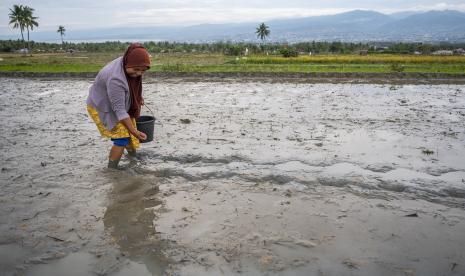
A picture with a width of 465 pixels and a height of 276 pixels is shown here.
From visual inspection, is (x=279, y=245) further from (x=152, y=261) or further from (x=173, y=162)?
(x=173, y=162)

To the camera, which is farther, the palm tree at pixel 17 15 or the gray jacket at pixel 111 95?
the palm tree at pixel 17 15

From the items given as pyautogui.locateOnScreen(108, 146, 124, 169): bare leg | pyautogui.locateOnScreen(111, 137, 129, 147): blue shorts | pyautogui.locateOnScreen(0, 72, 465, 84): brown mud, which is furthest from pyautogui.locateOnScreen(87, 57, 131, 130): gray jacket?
pyautogui.locateOnScreen(0, 72, 465, 84): brown mud

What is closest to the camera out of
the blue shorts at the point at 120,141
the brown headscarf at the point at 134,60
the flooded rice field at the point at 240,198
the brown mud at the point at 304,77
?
the flooded rice field at the point at 240,198

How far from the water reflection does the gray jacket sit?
0.74 meters

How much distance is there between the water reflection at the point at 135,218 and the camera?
111 inches

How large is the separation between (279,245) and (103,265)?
4.62 ft

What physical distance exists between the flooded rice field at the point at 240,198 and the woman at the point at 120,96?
602 mm

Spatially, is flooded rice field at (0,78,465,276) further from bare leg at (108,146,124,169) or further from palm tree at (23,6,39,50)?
palm tree at (23,6,39,50)

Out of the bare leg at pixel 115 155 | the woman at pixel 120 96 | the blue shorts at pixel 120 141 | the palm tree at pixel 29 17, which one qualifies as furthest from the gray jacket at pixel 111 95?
the palm tree at pixel 29 17

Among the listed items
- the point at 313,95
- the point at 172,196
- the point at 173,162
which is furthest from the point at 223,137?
the point at 313,95

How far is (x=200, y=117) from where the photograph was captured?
8.13m

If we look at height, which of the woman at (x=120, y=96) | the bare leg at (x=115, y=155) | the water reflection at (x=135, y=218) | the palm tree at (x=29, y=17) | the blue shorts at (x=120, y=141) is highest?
the palm tree at (x=29, y=17)

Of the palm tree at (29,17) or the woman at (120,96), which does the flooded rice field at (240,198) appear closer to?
the woman at (120,96)

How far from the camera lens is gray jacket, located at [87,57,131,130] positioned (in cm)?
380
